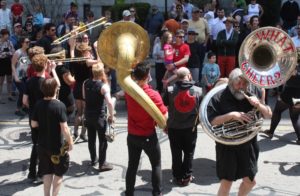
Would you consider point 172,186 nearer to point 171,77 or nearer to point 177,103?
point 177,103

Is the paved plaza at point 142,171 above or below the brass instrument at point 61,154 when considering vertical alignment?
below

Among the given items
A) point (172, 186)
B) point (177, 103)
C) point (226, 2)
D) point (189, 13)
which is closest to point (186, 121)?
point (177, 103)

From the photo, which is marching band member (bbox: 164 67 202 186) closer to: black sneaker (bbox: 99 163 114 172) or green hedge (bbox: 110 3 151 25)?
black sneaker (bbox: 99 163 114 172)

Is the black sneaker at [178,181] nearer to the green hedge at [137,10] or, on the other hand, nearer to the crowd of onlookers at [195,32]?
the crowd of onlookers at [195,32]

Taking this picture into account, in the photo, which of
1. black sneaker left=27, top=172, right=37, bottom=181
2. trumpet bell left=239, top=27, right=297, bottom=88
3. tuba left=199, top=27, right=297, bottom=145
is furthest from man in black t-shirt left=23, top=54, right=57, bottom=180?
trumpet bell left=239, top=27, right=297, bottom=88

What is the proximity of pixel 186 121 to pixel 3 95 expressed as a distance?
6548 millimetres

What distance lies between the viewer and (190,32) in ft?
36.1

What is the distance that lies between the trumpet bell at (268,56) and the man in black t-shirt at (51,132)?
204 centimetres

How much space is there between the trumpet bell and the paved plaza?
1.80m

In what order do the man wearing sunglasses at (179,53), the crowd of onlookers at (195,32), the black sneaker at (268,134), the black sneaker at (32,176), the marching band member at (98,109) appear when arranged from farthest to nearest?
the crowd of onlookers at (195,32) < the man wearing sunglasses at (179,53) < the black sneaker at (268,134) < the marching band member at (98,109) < the black sneaker at (32,176)

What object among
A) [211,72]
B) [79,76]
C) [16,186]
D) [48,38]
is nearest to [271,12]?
[211,72]

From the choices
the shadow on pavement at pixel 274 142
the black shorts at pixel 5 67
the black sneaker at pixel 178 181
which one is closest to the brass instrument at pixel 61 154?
the black sneaker at pixel 178 181

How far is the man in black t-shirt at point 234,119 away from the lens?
210 inches

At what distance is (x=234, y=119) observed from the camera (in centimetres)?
529
